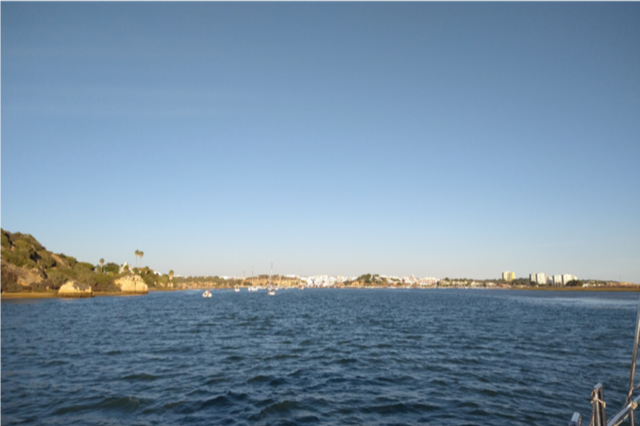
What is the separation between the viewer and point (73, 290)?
9294cm

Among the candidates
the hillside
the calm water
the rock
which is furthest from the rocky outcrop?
the calm water

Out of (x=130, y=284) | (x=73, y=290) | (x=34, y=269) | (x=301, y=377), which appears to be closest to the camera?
(x=301, y=377)

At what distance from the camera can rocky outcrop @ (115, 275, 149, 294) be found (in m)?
132

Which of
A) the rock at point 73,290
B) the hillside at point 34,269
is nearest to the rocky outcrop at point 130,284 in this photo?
the hillside at point 34,269

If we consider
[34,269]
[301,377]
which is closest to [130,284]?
[34,269]

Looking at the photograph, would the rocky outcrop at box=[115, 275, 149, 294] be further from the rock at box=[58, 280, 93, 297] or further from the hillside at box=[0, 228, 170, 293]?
the rock at box=[58, 280, 93, 297]

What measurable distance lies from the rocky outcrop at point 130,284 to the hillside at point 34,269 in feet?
5.66

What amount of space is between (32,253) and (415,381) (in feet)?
374

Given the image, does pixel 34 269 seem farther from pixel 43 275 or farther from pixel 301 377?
pixel 301 377

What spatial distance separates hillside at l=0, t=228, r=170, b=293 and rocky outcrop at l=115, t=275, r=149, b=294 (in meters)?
1.72

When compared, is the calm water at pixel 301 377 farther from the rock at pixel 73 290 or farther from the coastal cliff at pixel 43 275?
the rock at pixel 73 290

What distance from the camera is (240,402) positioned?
46.1 feet

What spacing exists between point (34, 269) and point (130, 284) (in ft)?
151

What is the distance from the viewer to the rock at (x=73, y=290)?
9131 centimetres
